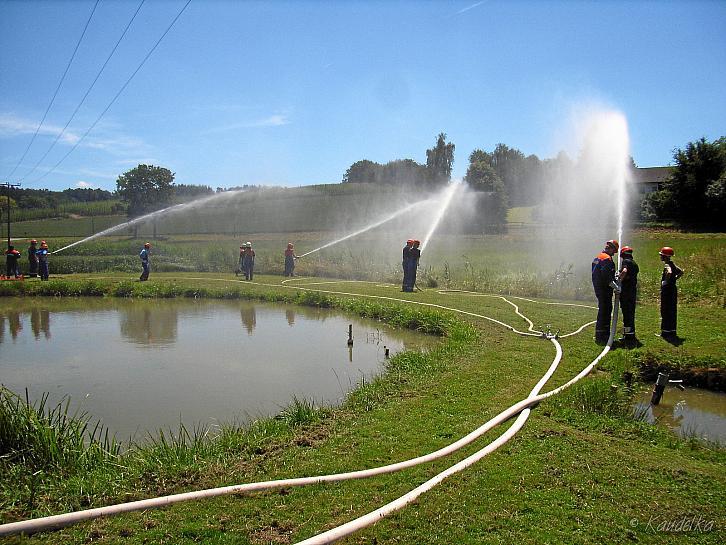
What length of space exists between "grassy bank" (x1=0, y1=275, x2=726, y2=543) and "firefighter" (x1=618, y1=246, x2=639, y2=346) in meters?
1.77

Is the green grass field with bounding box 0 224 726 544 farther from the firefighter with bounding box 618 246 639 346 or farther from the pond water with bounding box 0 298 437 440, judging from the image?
the pond water with bounding box 0 298 437 440

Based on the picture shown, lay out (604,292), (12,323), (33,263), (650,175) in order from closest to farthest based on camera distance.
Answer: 1. (604,292)
2. (12,323)
3. (33,263)
4. (650,175)

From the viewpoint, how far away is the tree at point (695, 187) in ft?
117

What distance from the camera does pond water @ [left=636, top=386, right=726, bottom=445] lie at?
7.54 metres

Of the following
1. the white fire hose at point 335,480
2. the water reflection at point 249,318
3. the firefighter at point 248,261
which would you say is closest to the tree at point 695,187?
the firefighter at point 248,261

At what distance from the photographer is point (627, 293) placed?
1105 centimetres

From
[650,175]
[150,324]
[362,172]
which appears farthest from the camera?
[362,172]

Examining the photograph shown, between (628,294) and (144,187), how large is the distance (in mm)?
41379

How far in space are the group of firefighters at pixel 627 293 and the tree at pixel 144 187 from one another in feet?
130

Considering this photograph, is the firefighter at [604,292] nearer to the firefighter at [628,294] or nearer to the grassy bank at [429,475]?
the firefighter at [628,294]

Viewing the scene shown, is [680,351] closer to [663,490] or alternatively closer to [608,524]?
[663,490]

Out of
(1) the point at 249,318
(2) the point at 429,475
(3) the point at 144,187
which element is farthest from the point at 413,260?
(3) the point at 144,187

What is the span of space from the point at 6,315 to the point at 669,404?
Answer: 18.8 metres

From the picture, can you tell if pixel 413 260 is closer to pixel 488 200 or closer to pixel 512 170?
pixel 488 200
